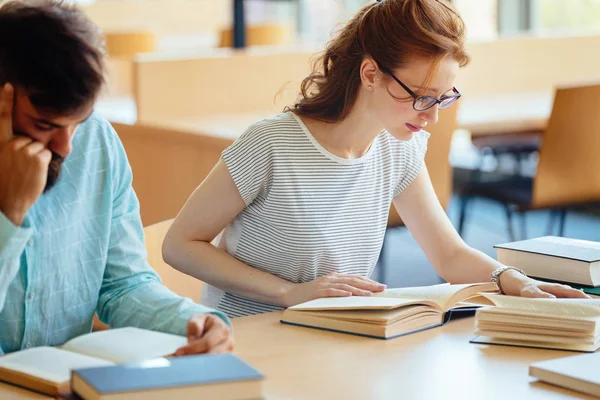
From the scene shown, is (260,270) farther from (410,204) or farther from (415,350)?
(415,350)

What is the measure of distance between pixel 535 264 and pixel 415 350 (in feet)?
1.56

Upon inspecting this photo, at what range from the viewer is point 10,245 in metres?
1.22

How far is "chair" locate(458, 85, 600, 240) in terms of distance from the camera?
360 centimetres

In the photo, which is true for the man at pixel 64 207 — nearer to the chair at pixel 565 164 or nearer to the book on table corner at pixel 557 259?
the book on table corner at pixel 557 259

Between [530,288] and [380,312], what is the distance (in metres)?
0.30

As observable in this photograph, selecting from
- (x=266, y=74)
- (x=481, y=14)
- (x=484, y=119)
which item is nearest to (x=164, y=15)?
(x=481, y=14)

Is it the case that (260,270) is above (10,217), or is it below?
below

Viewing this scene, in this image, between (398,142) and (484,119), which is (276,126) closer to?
(398,142)

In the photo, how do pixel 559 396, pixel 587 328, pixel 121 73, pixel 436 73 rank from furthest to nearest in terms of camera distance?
1. pixel 121 73
2. pixel 436 73
3. pixel 587 328
4. pixel 559 396

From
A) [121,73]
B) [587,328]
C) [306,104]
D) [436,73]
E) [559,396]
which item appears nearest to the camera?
[559,396]

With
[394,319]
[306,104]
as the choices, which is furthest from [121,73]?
[394,319]

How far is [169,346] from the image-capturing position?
4.13ft

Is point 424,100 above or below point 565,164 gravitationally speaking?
above

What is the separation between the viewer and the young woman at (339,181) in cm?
175
